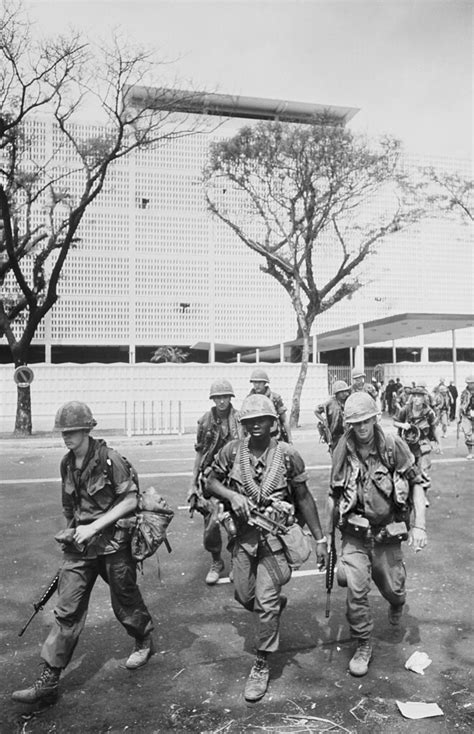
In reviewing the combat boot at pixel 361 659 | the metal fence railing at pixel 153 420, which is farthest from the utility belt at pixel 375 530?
the metal fence railing at pixel 153 420

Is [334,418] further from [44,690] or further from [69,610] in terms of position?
[44,690]

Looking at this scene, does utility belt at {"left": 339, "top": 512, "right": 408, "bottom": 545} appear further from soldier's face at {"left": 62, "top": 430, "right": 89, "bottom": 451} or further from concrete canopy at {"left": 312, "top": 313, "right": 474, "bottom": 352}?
concrete canopy at {"left": 312, "top": 313, "right": 474, "bottom": 352}

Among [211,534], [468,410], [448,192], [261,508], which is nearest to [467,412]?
[468,410]

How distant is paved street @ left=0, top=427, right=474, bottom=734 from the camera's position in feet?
9.78

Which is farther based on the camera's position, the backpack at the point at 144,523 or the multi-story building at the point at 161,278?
the multi-story building at the point at 161,278

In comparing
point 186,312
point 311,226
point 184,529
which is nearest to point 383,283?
point 186,312

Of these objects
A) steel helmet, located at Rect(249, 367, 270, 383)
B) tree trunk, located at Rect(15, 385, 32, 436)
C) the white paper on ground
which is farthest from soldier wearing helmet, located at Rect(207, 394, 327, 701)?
tree trunk, located at Rect(15, 385, 32, 436)

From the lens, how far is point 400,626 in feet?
13.5

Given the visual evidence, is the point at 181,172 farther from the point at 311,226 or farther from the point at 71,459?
the point at 71,459

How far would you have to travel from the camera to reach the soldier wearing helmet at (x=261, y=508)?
133 inches

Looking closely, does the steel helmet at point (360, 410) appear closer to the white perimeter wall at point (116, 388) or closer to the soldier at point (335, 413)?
the soldier at point (335, 413)

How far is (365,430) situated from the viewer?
3.79m

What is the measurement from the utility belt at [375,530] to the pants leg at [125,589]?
1.39 m

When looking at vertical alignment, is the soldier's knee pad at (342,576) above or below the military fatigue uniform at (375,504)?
below
